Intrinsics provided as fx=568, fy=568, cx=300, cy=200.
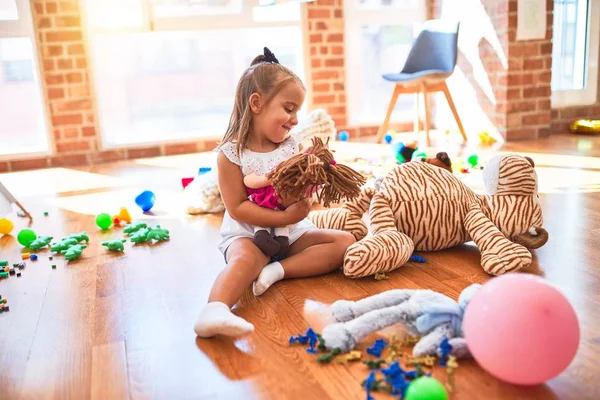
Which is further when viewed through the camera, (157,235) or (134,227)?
(134,227)

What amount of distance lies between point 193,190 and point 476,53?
7.81 ft

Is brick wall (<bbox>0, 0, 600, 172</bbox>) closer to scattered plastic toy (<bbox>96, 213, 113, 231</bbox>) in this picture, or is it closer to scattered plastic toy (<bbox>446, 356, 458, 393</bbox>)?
scattered plastic toy (<bbox>96, 213, 113, 231</bbox>)

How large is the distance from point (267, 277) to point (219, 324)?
29cm

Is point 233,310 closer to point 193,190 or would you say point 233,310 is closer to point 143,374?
point 143,374

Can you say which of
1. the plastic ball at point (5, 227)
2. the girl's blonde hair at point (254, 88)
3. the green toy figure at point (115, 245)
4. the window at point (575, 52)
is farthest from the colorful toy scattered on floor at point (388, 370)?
the window at point (575, 52)

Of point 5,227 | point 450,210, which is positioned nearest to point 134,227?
point 5,227

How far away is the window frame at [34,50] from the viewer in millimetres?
3506

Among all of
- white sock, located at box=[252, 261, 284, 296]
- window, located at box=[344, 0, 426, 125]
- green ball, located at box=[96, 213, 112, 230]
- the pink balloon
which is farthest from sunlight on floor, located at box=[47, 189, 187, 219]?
window, located at box=[344, 0, 426, 125]

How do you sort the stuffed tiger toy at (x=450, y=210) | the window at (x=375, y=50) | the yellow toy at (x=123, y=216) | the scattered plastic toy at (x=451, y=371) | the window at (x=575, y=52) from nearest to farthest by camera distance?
the scattered plastic toy at (x=451, y=371), the stuffed tiger toy at (x=450, y=210), the yellow toy at (x=123, y=216), the window at (x=575, y=52), the window at (x=375, y=50)

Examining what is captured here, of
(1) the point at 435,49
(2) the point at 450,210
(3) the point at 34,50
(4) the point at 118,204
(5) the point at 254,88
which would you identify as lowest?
(4) the point at 118,204

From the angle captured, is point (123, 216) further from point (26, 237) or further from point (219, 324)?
point (219, 324)

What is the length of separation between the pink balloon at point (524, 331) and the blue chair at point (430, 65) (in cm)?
277

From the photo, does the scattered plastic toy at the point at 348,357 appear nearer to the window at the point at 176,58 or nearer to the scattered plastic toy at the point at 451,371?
the scattered plastic toy at the point at 451,371

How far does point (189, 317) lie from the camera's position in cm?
127
